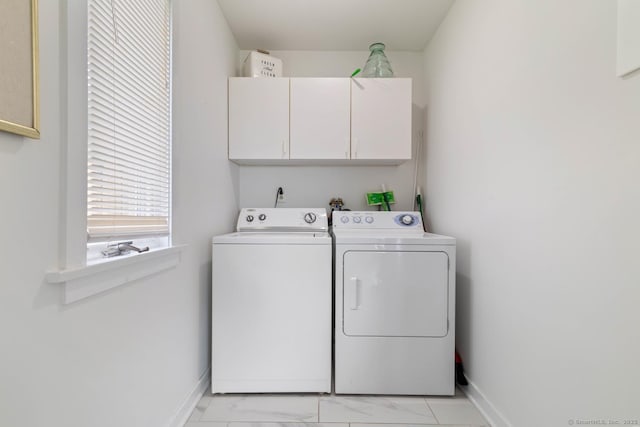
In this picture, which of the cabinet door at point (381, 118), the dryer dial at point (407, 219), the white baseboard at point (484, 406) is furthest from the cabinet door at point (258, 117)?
the white baseboard at point (484, 406)

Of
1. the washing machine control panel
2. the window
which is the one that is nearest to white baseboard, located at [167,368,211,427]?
the window

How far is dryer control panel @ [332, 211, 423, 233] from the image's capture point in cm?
204

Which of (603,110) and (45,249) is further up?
(603,110)

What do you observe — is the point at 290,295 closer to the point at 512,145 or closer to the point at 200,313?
the point at 200,313

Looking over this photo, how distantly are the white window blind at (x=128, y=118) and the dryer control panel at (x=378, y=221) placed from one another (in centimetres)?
115

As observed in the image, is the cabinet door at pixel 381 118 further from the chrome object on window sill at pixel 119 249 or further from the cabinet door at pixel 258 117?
the chrome object on window sill at pixel 119 249

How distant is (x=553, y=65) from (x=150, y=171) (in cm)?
159

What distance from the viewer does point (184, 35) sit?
4.66ft

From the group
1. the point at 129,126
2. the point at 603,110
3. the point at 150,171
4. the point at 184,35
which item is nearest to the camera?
the point at 603,110

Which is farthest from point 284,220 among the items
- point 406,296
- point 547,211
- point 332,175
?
point 547,211

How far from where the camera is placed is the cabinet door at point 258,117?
207cm

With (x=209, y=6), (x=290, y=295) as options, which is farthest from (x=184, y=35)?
(x=290, y=295)

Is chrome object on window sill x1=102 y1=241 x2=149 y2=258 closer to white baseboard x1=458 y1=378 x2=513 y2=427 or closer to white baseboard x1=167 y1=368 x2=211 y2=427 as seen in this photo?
white baseboard x1=167 y1=368 x2=211 y2=427

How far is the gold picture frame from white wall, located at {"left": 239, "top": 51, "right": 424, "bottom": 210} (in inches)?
69.1
